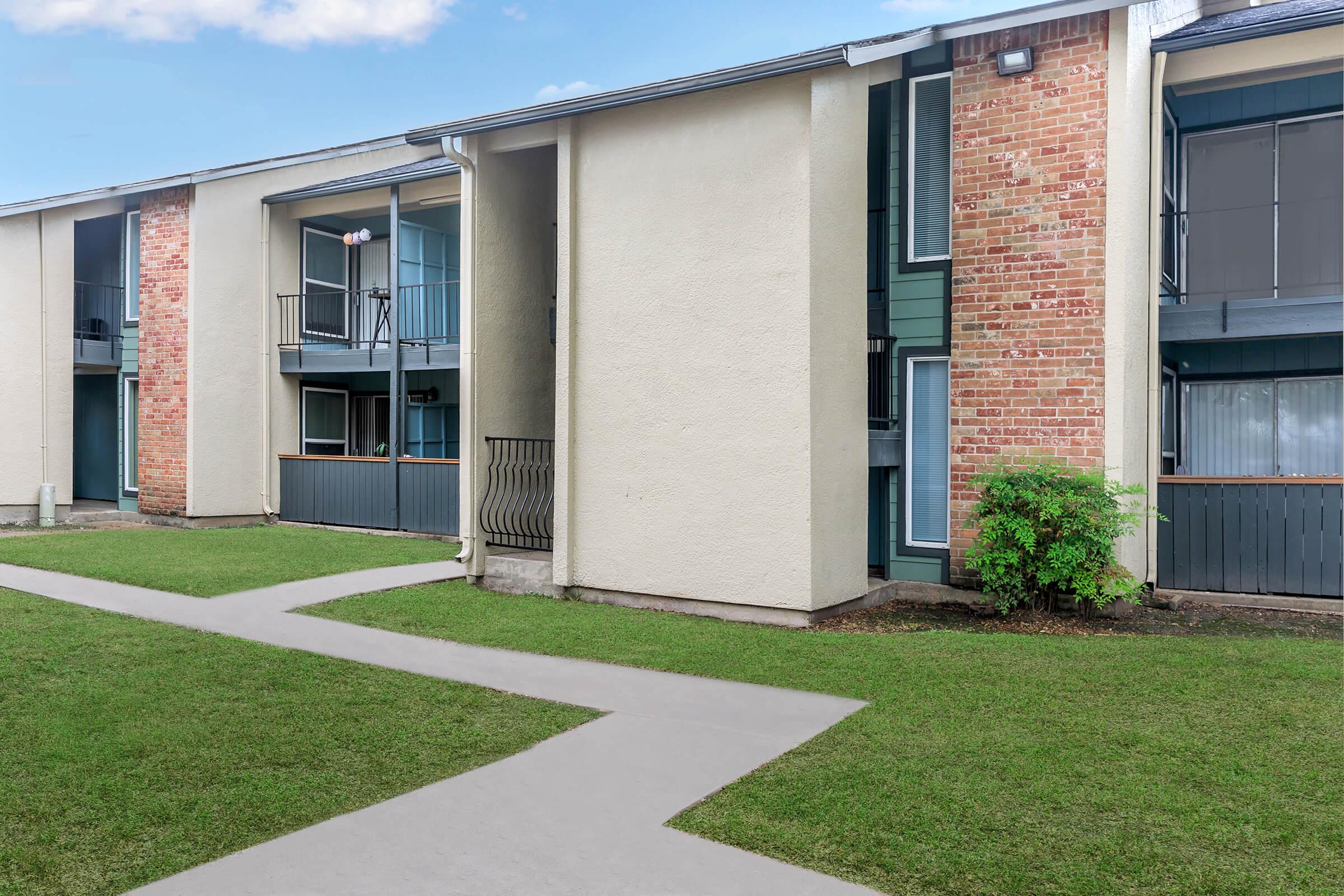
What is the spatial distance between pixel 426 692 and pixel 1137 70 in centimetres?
795

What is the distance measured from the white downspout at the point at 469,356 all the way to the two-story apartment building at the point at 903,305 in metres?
0.03

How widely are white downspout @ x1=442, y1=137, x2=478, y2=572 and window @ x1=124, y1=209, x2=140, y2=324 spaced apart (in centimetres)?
971

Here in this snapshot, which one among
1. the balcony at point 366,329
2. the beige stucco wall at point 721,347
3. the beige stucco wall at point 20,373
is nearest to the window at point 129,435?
the beige stucco wall at point 20,373

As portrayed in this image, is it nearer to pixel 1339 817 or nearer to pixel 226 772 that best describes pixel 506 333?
pixel 226 772

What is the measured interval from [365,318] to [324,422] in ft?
6.47

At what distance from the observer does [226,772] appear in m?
4.37

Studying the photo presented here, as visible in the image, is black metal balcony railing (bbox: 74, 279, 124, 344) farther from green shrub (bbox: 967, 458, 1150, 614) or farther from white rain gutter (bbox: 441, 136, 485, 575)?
green shrub (bbox: 967, 458, 1150, 614)

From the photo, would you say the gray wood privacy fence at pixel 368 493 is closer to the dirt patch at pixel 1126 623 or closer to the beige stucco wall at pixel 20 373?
the beige stucco wall at pixel 20 373

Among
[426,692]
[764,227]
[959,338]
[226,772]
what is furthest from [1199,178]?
[226,772]

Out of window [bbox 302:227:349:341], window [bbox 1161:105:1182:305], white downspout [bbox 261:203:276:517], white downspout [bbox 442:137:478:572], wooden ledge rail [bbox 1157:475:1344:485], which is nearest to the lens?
wooden ledge rail [bbox 1157:475:1344:485]

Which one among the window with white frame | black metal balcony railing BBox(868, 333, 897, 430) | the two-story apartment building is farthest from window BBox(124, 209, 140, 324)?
black metal balcony railing BBox(868, 333, 897, 430)

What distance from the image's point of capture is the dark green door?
745 inches

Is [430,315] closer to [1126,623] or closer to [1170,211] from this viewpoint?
[1170,211]

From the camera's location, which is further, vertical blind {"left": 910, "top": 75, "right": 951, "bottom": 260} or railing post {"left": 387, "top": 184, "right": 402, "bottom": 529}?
railing post {"left": 387, "top": 184, "right": 402, "bottom": 529}
